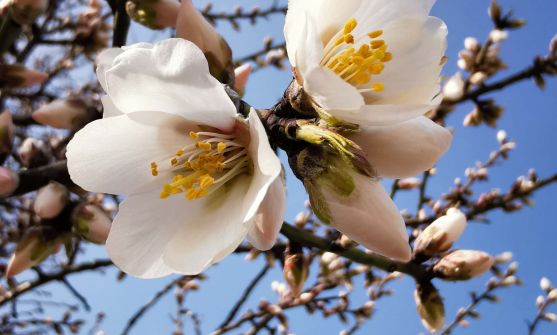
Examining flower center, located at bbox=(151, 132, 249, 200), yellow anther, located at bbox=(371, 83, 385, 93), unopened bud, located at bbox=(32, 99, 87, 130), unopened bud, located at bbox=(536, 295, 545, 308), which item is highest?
yellow anther, located at bbox=(371, 83, 385, 93)

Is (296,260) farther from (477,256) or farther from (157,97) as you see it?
(157,97)

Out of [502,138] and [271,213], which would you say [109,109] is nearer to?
[271,213]

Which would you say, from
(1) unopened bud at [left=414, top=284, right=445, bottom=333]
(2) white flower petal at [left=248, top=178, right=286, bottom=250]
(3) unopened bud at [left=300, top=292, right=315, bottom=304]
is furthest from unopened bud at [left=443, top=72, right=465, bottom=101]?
(2) white flower petal at [left=248, top=178, right=286, bottom=250]

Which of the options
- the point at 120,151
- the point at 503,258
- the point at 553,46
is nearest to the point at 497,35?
the point at 553,46

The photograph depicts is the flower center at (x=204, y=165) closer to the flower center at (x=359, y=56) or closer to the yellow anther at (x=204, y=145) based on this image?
the yellow anther at (x=204, y=145)

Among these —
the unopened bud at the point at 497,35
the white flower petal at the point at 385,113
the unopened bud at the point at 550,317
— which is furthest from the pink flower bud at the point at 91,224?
the unopened bud at the point at 550,317

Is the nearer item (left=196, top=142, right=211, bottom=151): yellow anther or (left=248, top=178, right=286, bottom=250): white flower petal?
(left=248, top=178, right=286, bottom=250): white flower petal

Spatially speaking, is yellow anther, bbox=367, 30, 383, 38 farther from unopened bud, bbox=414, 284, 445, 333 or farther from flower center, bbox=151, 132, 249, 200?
unopened bud, bbox=414, 284, 445, 333

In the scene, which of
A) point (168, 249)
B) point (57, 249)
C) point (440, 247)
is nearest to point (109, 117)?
point (168, 249)
